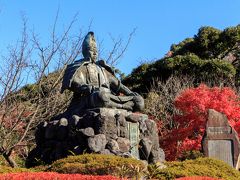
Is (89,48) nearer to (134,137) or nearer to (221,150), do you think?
(134,137)

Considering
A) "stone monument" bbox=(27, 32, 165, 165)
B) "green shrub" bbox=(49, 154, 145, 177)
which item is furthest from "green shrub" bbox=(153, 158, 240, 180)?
"stone monument" bbox=(27, 32, 165, 165)

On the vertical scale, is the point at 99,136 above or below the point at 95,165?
above

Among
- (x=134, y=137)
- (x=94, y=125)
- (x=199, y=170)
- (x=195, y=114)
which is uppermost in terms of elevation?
(x=195, y=114)

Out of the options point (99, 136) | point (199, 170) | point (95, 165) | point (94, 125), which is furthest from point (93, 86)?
point (199, 170)

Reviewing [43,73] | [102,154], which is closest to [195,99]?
[43,73]

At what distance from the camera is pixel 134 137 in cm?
917

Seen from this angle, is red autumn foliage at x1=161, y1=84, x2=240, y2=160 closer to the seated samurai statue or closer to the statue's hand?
the seated samurai statue

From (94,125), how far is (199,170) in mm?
2254

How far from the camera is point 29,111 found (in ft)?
44.7

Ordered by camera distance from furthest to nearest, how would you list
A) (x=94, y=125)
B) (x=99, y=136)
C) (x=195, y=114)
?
1. (x=195, y=114)
2. (x=94, y=125)
3. (x=99, y=136)

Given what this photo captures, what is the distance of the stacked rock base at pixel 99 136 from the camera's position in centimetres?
844

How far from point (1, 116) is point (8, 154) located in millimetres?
1183

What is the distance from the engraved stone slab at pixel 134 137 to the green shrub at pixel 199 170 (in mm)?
740

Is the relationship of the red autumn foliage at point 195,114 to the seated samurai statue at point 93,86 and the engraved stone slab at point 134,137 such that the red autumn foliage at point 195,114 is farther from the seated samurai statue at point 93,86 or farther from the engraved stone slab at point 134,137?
the engraved stone slab at point 134,137
